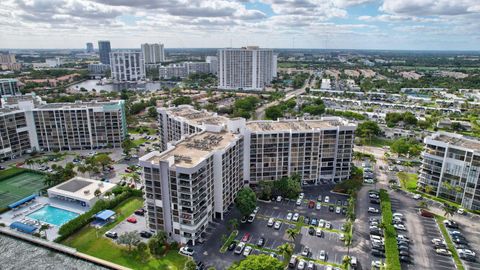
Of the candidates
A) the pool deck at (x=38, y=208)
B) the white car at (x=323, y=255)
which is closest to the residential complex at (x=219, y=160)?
the pool deck at (x=38, y=208)

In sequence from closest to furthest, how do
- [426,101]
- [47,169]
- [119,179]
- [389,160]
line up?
1. [119,179]
2. [47,169]
3. [389,160]
4. [426,101]

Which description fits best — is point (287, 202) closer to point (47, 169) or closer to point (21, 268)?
point (21, 268)

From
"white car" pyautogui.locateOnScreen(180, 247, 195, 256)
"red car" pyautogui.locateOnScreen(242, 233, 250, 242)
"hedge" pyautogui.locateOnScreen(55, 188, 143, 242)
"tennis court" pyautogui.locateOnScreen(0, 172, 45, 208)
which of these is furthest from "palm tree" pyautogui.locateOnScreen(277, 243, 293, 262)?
"tennis court" pyautogui.locateOnScreen(0, 172, 45, 208)

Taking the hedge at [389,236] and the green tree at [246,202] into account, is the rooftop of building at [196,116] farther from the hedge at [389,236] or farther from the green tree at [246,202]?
the hedge at [389,236]

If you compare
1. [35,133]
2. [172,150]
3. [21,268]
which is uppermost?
[172,150]

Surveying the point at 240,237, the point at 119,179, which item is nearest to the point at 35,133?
the point at 119,179

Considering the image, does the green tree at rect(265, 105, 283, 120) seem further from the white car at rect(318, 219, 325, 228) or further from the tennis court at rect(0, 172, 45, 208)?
the tennis court at rect(0, 172, 45, 208)
